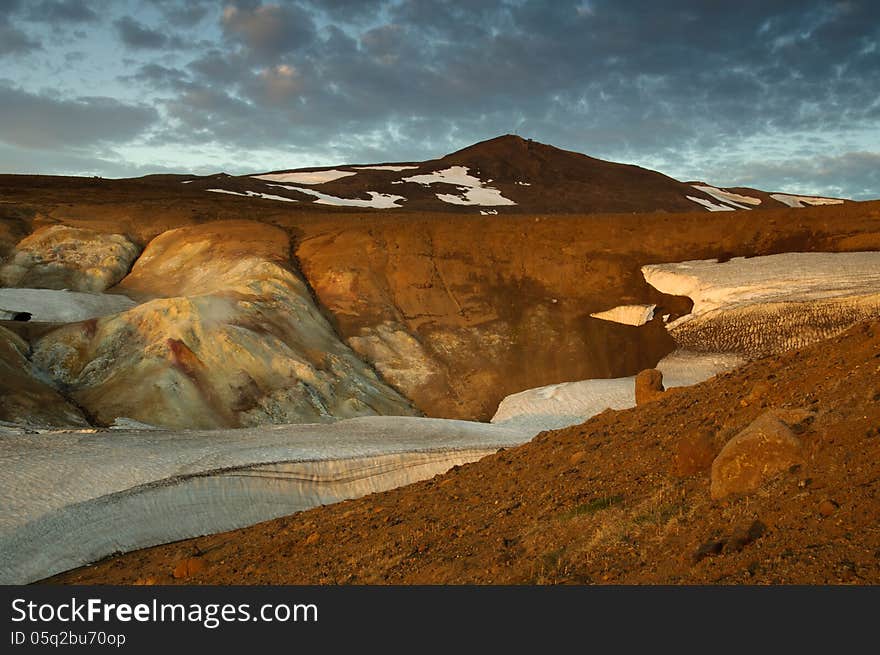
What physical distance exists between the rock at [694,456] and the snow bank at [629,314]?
24.2m

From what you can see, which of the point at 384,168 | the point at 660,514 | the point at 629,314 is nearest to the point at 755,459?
the point at 660,514

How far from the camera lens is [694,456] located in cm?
802

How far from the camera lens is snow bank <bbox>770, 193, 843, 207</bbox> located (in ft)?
319

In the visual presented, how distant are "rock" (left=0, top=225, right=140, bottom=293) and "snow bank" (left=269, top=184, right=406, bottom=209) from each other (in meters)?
28.4

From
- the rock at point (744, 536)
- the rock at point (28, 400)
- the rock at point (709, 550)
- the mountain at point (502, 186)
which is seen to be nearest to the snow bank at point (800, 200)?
the mountain at point (502, 186)

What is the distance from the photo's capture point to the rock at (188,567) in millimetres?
10078

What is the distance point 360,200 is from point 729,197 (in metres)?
47.9

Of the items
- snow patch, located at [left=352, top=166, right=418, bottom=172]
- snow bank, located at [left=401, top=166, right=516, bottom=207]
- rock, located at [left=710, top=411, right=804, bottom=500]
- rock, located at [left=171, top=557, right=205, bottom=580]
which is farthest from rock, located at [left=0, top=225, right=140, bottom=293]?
snow patch, located at [left=352, top=166, right=418, bottom=172]

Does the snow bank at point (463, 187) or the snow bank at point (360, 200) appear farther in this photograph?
the snow bank at point (463, 187)

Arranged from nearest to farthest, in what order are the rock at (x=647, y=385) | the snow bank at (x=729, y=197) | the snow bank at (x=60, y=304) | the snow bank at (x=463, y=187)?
the rock at (x=647, y=385)
the snow bank at (x=60, y=304)
the snow bank at (x=463, y=187)
the snow bank at (x=729, y=197)

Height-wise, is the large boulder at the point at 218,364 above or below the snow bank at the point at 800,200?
below

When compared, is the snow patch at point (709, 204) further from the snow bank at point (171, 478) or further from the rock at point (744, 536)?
the rock at point (744, 536)

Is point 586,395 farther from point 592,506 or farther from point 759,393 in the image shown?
point 592,506

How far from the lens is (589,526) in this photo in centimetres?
753
